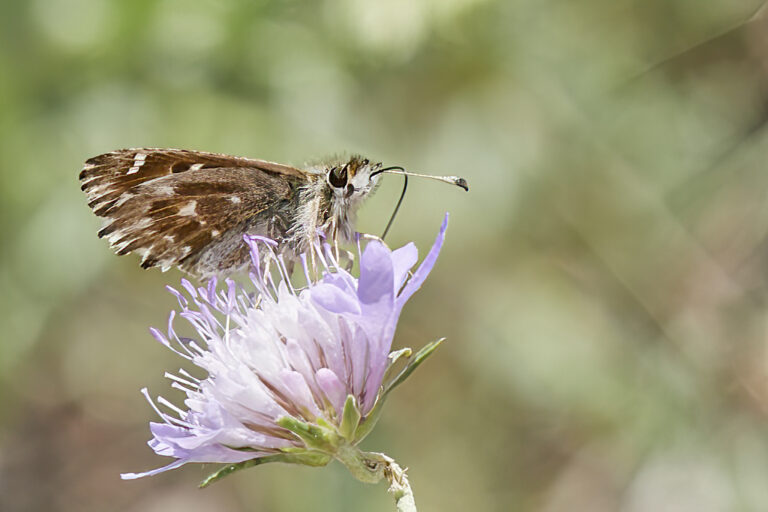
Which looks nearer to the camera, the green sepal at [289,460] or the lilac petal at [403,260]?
the green sepal at [289,460]

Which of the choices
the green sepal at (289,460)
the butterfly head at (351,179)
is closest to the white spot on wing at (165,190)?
the butterfly head at (351,179)

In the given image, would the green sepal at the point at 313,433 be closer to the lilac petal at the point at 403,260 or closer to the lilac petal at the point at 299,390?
the lilac petal at the point at 299,390

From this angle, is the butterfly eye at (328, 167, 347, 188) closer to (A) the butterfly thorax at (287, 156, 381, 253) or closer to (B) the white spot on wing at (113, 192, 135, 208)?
(A) the butterfly thorax at (287, 156, 381, 253)

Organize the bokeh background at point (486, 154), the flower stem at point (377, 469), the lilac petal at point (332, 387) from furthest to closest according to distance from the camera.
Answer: the bokeh background at point (486, 154) < the lilac petal at point (332, 387) < the flower stem at point (377, 469)

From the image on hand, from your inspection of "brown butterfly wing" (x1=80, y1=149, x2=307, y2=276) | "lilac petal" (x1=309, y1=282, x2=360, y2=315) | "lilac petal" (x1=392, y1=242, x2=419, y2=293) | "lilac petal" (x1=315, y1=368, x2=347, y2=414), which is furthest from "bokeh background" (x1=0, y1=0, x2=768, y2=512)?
"lilac petal" (x1=309, y1=282, x2=360, y2=315)

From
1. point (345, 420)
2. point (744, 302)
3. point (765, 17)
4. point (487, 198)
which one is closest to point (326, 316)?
point (345, 420)

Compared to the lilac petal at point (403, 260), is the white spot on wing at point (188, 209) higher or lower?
lower
